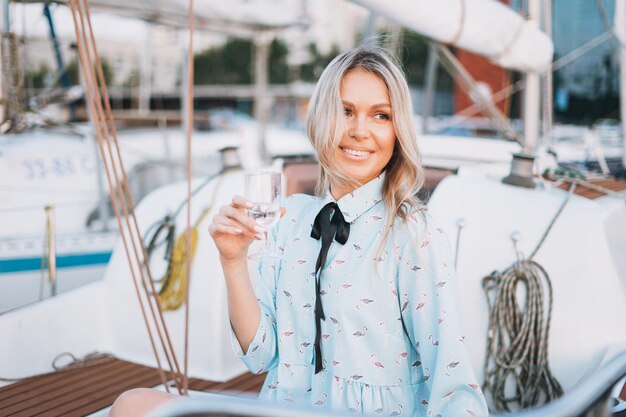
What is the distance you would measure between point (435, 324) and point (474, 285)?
1.32 m

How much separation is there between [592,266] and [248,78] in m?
30.7

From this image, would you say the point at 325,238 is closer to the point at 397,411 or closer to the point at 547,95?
the point at 397,411

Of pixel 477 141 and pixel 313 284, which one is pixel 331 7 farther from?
pixel 313 284

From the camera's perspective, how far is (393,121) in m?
1.69

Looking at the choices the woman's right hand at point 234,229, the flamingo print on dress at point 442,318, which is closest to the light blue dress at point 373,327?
the flamingo print on dress at point 442,318

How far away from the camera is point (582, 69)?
11.9 metres

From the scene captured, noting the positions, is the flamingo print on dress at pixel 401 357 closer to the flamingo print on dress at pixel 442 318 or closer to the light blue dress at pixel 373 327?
the light blue dress at pixel 373 327

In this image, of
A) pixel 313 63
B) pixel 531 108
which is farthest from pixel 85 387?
pixel 313 63

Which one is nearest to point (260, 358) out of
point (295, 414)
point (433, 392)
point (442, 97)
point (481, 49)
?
point (433, 392)

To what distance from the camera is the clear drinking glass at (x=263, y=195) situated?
4.77 ft

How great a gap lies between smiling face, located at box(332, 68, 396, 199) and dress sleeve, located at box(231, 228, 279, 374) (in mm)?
325

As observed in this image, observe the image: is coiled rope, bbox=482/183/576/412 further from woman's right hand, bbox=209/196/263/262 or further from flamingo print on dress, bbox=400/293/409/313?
woman's right hand, bbox=209/196/263/262

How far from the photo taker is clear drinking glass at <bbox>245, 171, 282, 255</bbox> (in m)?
1.45

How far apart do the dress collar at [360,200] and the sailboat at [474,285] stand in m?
1.09
